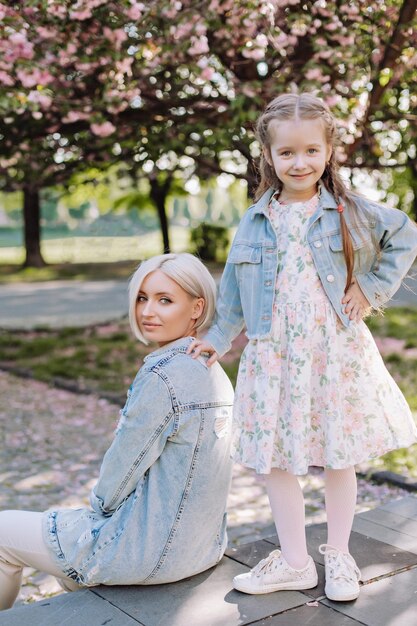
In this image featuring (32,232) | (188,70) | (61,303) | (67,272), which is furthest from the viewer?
(32,232)

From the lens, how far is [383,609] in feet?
8.43

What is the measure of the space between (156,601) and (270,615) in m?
0.37

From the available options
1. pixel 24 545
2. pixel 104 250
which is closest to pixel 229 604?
pixel 24 545

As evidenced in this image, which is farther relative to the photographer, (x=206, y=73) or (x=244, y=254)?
(x=206, y=73)

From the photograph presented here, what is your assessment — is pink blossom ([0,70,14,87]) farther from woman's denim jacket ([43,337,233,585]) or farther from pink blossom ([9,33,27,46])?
woman's denim jacket ([43,337,233,585])

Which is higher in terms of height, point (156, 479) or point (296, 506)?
point (156, 479)

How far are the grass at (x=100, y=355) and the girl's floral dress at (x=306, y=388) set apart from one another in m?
3.03

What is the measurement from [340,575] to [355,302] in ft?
2.96

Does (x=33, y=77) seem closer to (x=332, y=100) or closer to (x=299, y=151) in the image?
(x=332, y=100)

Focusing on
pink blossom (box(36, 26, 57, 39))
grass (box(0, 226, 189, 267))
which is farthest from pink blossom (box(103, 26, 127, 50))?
grass (box(0, 226, 189, 267))

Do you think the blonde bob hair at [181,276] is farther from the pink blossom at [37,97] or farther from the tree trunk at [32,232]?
the tree trunk at [32,232]

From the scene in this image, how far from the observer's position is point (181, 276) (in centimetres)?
272

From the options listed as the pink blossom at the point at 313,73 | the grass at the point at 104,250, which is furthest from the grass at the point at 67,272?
the pink blossom at the point at 313,73

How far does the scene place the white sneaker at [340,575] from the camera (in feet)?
8.59
